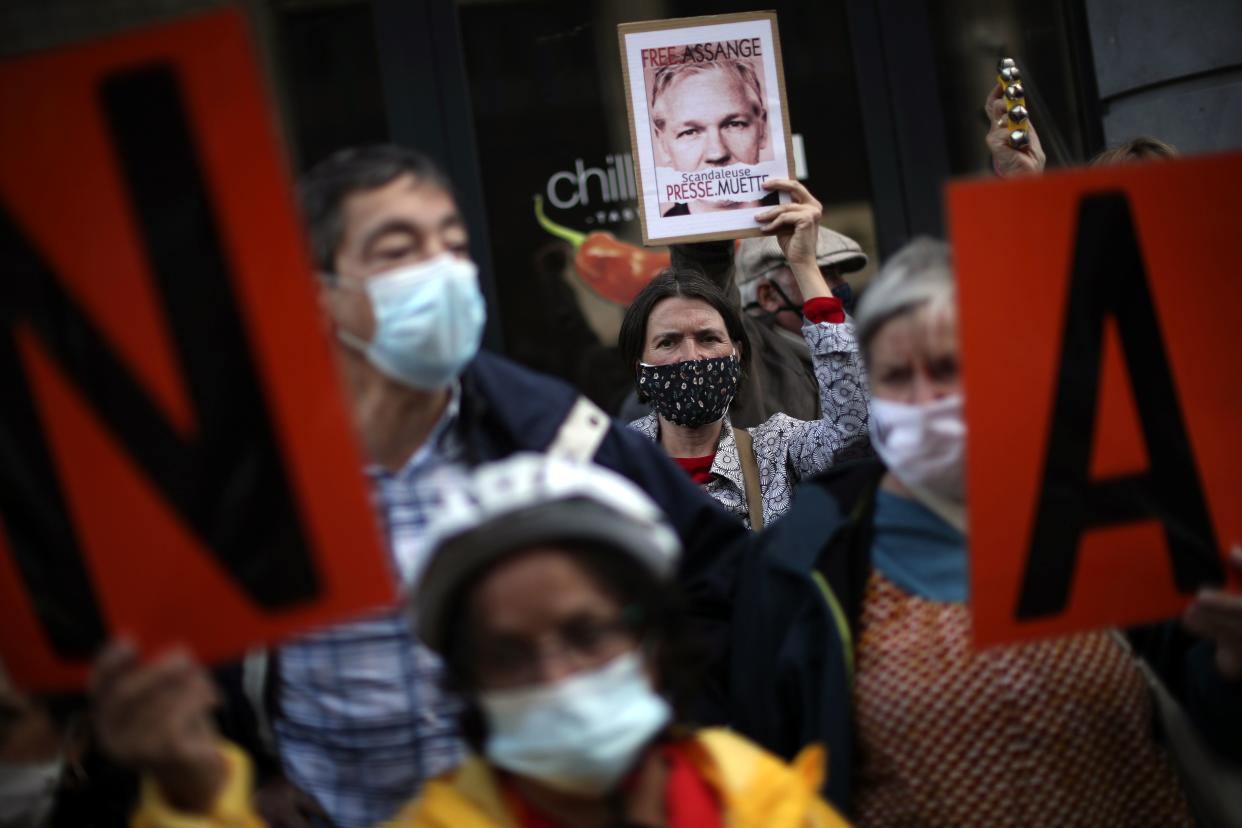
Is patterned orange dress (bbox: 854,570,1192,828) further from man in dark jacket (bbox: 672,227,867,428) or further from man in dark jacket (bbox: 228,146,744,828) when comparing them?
man in dark jacket (bbox: 672,227,867,428)

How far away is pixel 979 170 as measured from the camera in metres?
6.43

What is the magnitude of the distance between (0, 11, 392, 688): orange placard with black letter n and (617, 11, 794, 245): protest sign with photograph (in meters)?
2.20

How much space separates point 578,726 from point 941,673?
0.81m

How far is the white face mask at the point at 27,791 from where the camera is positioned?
2.39 metres

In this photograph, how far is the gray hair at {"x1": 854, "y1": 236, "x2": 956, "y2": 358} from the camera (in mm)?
2463

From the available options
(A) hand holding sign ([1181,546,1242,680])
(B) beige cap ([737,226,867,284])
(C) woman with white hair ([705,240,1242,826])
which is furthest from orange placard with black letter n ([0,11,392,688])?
(B) beige cap ([737,226,867,284])

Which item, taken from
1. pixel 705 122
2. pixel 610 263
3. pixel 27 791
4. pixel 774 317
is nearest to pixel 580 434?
pixel 27 791

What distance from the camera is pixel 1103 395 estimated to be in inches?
93.0

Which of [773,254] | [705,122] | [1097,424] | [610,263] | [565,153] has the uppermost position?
[565,153]

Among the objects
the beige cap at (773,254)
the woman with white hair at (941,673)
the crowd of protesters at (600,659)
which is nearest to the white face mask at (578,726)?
the crowd of protesters at (600,659)

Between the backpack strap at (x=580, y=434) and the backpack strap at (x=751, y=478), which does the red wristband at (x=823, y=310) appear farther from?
the backpack strap at (x=580, y=434)

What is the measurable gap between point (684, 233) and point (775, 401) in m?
1.28

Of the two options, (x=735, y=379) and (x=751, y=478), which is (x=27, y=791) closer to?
(x=751, y=478)

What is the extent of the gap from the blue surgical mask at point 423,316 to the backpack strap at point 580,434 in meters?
0.29
